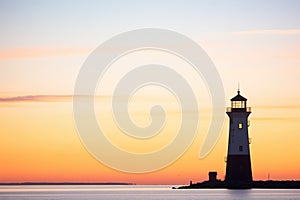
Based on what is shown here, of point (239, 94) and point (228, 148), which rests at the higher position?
point (239, 94)

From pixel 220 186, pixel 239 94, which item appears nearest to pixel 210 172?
pixel 220 186

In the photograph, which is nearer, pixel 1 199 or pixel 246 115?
pixel 246 115

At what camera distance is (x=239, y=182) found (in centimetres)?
7131

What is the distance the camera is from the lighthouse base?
7062 centimetres

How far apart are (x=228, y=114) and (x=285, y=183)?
837 inches

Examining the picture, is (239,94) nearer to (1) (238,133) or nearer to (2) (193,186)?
(1) (238,133)

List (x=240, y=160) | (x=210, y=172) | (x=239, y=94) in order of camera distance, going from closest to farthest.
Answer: (x=240, y=160)
(x=239, y=94)
(x=210, y=172)

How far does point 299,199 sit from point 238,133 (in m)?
14.3

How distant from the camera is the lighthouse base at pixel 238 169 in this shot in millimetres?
70625

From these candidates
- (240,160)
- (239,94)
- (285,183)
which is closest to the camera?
(240,160)

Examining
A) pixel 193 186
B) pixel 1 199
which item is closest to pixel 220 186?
pixel 193 186

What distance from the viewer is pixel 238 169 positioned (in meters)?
71.0

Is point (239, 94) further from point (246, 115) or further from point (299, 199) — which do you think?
point (299, 199)

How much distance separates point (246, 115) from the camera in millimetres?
73188
